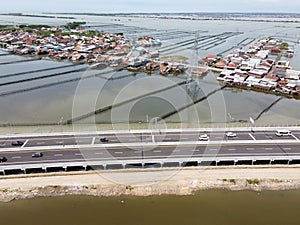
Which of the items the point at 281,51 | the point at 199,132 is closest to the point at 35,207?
the point at 199,132

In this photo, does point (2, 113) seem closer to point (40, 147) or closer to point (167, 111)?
point (40, 147)

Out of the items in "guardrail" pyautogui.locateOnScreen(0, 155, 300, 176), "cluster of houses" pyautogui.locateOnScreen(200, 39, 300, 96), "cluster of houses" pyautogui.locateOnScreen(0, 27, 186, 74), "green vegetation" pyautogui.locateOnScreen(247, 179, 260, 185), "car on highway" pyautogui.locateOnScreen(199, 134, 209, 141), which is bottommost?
"green vegetation" pyautogui.locateOnScreen(247, 179, 260, 185)

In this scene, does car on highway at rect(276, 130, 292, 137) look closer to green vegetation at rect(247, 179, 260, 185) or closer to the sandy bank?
the sandy bank

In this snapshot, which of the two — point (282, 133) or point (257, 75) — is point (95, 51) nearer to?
point (257, 75)

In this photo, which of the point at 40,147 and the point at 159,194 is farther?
the point at 40,147

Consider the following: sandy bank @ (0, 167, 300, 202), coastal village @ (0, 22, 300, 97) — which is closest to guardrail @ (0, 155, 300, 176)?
sandy bank @ (0, 167, 300, 202)

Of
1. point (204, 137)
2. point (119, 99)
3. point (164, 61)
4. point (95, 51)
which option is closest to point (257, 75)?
point (164, 61)
